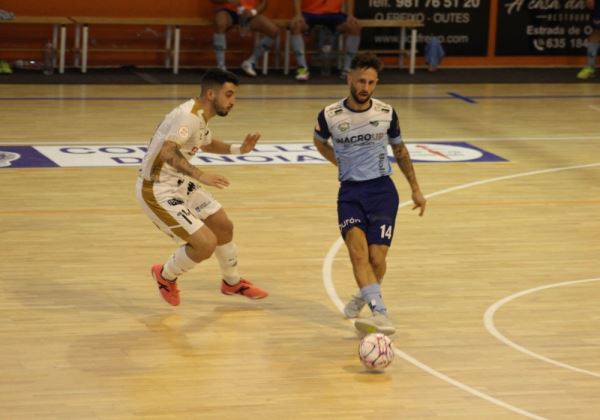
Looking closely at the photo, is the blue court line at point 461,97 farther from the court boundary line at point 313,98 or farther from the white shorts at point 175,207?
the white shorts at point 175,207

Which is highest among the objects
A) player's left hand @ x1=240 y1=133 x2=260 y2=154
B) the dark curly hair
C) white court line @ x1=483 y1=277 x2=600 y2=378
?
the dark curly hair

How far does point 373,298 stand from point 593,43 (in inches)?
634

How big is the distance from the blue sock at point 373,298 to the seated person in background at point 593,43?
52.5 feet

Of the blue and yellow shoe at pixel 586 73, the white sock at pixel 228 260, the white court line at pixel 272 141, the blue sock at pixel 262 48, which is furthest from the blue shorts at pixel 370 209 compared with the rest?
the blue and yellow shoe at pixel 586 73

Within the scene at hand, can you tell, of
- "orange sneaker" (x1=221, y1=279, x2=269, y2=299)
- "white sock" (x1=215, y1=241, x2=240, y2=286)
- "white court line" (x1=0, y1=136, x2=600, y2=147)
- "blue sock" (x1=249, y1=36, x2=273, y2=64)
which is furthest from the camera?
"blue sock" (x1=249, y1=36, x2=273, y2=64)

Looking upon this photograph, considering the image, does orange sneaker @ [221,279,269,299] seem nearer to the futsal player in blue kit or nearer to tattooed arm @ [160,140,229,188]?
the futsal player in blue kit

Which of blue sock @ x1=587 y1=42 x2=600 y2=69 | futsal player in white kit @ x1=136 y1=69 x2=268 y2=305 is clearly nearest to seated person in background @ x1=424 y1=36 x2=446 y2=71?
blue sock @ x1=587 y1=42 x2=600 y2=69

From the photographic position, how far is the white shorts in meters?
9.88

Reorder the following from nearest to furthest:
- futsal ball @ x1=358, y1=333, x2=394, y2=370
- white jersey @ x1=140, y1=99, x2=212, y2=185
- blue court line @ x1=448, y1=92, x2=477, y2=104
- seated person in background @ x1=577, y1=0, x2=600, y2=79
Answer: futsal ball @ x1=358, y1=333, x2=394, y2=370 < white jersey @ x1=140, y1=99, x2=212, y2=185 < blue court line @ x1=448, y1=92, x2=477, y2=104 < seated person in background @ x1=577, y1=0, x2=600, y2=79

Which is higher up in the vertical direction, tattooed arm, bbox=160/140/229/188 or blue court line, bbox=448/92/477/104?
tattooed arm, bbox=160/140/229/188

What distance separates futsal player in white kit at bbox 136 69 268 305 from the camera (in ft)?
31.9

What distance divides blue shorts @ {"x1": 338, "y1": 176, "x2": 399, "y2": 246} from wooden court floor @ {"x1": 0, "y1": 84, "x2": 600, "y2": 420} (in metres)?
0.81

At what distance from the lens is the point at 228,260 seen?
34.1 ft

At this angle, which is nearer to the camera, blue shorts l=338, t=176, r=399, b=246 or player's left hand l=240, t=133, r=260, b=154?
blue shorts l=338, t=176, r=399, b=246
